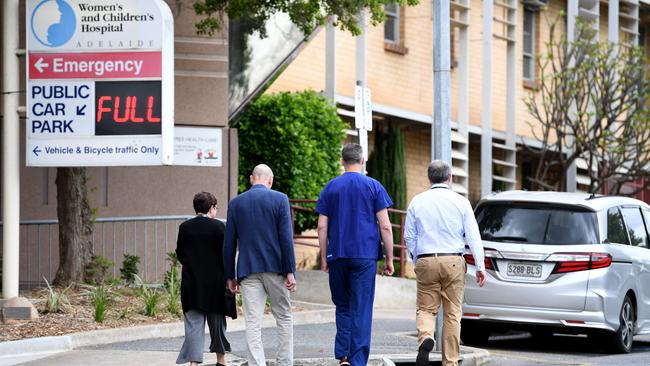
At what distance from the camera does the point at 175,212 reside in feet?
71.5

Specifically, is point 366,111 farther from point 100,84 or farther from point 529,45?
point 529,45

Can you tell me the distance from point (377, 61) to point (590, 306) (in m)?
13.5

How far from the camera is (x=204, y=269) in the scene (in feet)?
40.2

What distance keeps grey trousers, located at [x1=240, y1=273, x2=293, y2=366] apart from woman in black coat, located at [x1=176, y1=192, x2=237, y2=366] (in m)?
0.38

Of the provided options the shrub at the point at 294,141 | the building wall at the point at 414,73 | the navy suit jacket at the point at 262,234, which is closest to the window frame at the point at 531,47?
the building wall at the point at 414,73

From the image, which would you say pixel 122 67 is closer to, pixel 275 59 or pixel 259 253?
pixel 259 253

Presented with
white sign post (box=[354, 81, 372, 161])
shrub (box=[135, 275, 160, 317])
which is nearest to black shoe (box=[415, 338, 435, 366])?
white sign post (box=[354, 81, 372, 161])

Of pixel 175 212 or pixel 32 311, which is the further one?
pixel 175 212

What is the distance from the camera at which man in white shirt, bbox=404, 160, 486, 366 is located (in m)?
12.4

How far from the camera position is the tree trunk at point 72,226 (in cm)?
1845

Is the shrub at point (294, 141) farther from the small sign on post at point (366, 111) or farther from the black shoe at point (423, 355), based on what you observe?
the black shoe at point (423, 355)

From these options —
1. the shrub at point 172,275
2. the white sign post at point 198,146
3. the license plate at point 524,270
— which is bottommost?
the shrub at point 172,275

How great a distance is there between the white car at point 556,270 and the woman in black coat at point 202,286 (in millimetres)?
3793

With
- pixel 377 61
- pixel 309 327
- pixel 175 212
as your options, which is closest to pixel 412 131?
pixel 377 61
